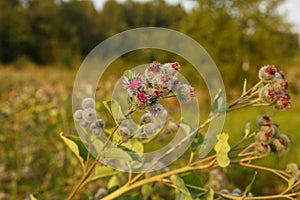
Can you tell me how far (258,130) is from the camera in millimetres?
893

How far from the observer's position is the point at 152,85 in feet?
2.25

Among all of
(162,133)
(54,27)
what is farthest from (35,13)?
(162,133)

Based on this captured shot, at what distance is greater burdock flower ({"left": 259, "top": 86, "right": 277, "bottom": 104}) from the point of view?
825mm

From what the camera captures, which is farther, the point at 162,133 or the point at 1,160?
the point at 1,160

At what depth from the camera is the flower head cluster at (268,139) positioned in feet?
2.82

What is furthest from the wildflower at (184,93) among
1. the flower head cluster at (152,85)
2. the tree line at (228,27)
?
the tree line at (228,27)

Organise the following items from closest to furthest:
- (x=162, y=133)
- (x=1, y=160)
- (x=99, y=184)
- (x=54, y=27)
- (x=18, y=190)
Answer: (x=162, y=133), (x=99, y=184), (x=18, y=190), (x=1, y=160), (x=54, y=27)

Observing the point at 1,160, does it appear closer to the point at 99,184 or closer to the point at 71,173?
the point at 71,173

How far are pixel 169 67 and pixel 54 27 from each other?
18383 mm

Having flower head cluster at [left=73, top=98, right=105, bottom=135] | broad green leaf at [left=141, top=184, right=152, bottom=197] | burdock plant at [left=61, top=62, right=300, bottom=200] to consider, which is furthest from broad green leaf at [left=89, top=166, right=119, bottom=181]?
broad green leaf at [left=141, top=184, right=152, bottom=197]

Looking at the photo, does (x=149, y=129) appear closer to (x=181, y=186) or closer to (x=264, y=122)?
(x=181, y=186)

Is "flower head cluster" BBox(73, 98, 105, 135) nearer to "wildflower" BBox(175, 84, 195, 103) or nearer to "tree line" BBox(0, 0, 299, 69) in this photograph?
"wildflower" BBox(175, 84, 195, 103)

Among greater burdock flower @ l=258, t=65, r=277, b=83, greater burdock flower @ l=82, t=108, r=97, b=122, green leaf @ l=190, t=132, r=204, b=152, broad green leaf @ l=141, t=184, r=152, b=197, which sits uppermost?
greater burdock flower @ l=258, t=65, r=277, b=83

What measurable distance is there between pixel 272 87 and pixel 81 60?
44.8 ft
